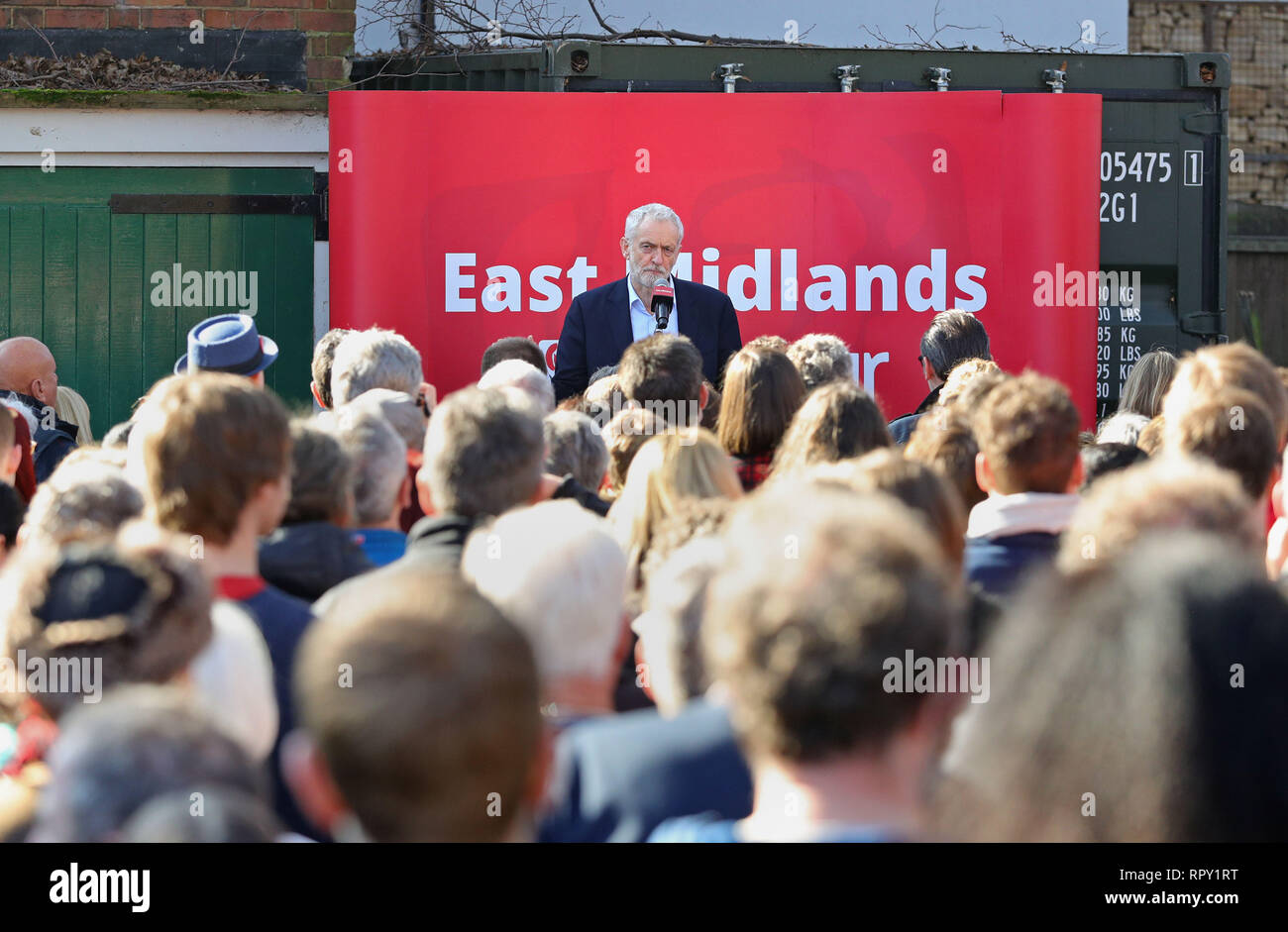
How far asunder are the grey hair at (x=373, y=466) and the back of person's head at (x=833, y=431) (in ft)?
2.91

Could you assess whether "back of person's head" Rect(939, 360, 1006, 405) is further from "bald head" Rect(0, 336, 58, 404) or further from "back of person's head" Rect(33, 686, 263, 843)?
"back of person's head" Rect(33, 686, 263, 843)

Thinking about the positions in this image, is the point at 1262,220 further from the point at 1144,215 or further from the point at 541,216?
the point at 541,216

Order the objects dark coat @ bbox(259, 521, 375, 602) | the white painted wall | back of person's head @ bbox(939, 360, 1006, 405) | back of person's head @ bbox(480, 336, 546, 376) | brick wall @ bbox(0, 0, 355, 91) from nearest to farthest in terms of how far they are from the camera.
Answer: dark coat @ bbox(259, 521, 375, 602) → back of person's head @ bbox(939, 360, 1006, 405) → back of person's head @ bbox(480, 336, 546, 376) → the white painted wall → brick wall @ bbox(0, 0, 355, 91)

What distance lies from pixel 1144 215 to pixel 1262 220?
429 centimetres

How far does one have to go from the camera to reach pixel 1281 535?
3.37 m

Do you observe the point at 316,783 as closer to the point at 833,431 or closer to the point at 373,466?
the point at 373,466

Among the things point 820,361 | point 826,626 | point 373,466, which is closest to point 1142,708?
point 826,626

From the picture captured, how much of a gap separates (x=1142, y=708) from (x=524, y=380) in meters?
3.27

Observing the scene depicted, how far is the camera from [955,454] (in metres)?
3.59

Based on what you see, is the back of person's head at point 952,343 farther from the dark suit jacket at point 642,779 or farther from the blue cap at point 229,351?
the dark suit jacket at point 642,779

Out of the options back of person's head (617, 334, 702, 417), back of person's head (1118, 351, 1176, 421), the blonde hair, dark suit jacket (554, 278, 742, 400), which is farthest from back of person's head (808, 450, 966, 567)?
dark suit jacket (554, 278, 742, 400)

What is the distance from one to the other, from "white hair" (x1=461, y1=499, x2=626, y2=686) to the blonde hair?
0.67m

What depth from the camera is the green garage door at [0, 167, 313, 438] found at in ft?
22.9

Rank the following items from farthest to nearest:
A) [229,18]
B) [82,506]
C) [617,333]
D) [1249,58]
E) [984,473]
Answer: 1. [1249,58]
2. [229,18]
3. [617,333]
4. [984,473]
5. [82,506]
